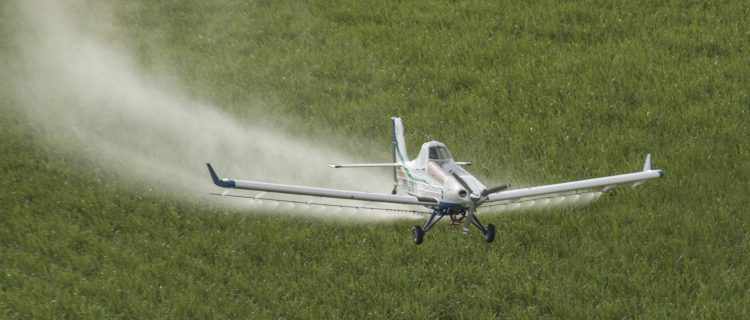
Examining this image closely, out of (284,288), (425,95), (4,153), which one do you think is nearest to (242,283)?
(284,288)

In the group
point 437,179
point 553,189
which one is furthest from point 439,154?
point 553,189

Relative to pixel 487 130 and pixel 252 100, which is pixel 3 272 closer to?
pixel 252 100

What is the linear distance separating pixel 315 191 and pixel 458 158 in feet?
68.2

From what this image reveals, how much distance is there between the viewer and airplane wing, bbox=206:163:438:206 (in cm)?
2225

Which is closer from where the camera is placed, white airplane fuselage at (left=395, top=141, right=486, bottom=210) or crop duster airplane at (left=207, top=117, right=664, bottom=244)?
crop duster airplane at (left=207, top=117, right=664, bottom=244)

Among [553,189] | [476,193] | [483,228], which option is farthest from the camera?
[476,193]

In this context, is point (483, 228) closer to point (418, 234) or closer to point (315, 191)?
point (418, 234)

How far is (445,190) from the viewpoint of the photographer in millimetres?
24453

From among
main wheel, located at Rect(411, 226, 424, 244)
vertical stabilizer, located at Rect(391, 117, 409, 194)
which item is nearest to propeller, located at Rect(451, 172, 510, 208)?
main wheel, located at Rect(411, 226, 424, 244)

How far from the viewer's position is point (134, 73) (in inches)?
2594

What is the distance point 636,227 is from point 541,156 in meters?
4.41

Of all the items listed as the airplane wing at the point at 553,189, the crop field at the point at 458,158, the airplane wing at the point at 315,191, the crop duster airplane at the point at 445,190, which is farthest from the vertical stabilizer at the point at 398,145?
the crop field at the point at 458,158

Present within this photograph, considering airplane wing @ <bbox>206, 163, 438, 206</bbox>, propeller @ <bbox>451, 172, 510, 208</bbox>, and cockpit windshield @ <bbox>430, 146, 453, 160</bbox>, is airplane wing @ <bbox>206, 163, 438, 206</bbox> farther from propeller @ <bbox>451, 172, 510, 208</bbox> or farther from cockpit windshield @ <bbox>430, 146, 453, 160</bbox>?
cockpit windshield @ <bbox>430, 146, 453, 160</bbox>

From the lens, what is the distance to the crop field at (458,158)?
1738 inches
